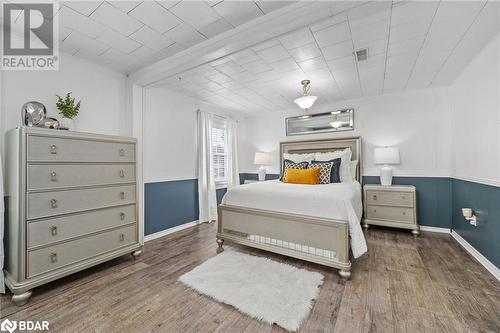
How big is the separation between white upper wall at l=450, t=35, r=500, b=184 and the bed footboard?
163 centimetres

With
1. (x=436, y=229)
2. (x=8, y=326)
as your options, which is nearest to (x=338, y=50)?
(x=436, y=229)

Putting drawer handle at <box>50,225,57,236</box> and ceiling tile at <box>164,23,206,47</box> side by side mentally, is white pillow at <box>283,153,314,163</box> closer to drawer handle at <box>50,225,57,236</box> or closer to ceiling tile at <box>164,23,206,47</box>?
ceiling tile at <box>164,23,206,47</box>

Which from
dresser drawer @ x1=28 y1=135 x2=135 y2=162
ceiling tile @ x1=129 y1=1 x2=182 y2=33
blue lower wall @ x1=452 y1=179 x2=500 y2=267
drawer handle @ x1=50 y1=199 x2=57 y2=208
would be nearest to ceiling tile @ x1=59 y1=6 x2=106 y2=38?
ceiling tile @ x1=129 y1=1 x2=182 y2=33

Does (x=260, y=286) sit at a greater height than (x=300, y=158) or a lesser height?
lesser

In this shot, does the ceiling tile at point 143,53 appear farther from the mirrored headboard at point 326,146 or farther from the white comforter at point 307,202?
the mirrored headboard at point 326,146

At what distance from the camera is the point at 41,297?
1818 mm

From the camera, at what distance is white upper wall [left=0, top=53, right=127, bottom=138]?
2082 millimetres

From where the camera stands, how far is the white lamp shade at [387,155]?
11.3ft

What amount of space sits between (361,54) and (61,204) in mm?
3519

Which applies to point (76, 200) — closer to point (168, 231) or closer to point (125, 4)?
point (168, 231)

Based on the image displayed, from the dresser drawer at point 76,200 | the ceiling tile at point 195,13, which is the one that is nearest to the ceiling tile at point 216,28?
the ceiling tile at point 195,13

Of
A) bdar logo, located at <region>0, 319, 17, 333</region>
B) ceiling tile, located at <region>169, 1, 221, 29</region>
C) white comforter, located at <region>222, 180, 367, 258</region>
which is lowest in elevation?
bdar logo, located at <region>0, 319, 17, 333</region>

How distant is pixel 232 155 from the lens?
4.93 m

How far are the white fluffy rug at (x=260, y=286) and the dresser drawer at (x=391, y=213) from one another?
80.3 inches
